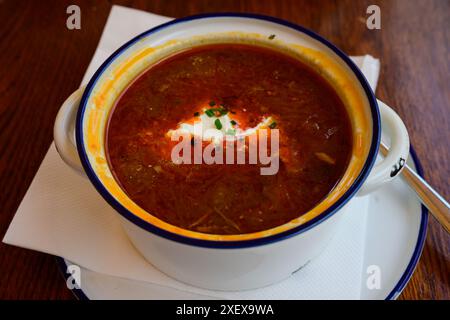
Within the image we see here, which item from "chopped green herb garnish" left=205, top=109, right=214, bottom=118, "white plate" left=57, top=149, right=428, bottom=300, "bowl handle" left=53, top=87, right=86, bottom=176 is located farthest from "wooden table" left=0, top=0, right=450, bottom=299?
"chopped green herb garnish" left=205, top=109, right=214, bottom=118

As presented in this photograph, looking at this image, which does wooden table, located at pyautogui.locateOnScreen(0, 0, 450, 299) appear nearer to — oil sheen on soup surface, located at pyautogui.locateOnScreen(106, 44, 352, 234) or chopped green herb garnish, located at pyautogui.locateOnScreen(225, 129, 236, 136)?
oil sheen on soup surface, located at pyautogui.locateOnScreen(106, 44, 352, 234)

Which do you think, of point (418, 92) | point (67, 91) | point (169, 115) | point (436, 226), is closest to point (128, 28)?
point (67, 91)

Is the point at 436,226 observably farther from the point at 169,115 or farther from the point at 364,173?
the point at 169,115

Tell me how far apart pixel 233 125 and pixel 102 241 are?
499 mm

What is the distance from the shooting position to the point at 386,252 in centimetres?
159

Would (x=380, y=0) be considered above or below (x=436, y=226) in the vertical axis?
above

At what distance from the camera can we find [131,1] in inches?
94.0

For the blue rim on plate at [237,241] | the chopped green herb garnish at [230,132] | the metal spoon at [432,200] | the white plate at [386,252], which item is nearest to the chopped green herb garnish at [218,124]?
the chopped green herb garnish at [230,132]

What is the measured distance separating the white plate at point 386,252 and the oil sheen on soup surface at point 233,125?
24 centimetres

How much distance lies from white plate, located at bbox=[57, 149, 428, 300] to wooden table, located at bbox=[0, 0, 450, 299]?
10 centimetres

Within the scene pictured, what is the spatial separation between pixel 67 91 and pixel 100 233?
2.37 feet

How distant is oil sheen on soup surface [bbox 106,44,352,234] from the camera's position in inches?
56.4

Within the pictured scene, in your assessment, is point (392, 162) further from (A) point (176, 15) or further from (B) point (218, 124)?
(A) point (176, 15)

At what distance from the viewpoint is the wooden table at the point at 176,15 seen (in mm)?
1643
